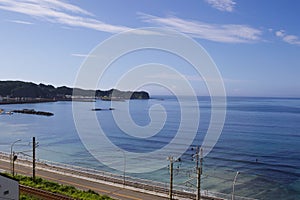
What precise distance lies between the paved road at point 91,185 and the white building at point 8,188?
239 inches

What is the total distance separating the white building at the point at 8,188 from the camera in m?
12.4

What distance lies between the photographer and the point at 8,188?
12602 millimetres

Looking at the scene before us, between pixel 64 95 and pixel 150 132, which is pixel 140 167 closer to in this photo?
pixel 150 132

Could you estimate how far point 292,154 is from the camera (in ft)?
119

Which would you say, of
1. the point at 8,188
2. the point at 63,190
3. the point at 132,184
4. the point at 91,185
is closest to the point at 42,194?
the point at 63,190

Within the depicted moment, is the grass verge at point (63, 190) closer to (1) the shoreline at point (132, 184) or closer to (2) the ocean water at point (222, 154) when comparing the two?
(1) the shoreline at point (132, 184)

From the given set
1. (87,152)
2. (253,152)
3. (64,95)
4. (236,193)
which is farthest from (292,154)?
(64,95)

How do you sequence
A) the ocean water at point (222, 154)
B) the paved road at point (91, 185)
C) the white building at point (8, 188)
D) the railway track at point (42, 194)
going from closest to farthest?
the white building at point (8, 188), the railway track at point (42, 194), the paved road at point (91, 185), the ocean water at point (222, 154)

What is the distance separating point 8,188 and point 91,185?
25.4 ft

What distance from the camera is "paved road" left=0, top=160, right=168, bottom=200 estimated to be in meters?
17.5

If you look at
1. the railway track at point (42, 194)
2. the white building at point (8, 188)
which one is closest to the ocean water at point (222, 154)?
the railway track at point (42, 194)

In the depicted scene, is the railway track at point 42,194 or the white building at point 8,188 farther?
the railway track at point 42,194

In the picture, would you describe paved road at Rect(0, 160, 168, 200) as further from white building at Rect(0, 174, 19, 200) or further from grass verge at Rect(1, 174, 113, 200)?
white building at Rect(0, 174, 19, 200)

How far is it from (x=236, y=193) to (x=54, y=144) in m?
30.0
